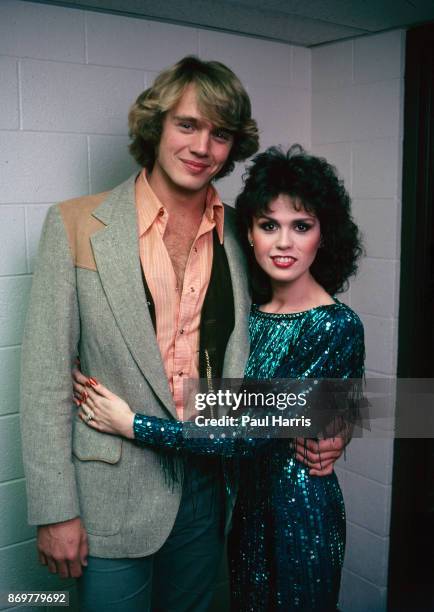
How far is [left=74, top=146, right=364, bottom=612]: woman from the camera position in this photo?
1692 mm

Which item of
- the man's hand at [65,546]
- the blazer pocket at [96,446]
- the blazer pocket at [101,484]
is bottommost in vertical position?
the man's hand at [65,546]

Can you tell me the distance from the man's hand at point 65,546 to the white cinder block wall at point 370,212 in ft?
4.49

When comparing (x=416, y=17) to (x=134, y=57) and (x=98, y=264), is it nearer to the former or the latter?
(x=134, y=57)

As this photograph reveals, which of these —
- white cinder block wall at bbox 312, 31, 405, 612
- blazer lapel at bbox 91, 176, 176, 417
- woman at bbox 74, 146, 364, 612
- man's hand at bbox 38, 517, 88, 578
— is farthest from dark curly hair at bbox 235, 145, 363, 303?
man's hand at bbox 38, 517, 88, 578

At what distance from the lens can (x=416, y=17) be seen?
7.18 ft

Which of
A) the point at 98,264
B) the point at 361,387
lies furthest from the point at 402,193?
the point at 98,264

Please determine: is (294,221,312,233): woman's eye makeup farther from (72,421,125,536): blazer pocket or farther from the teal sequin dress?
(72,421,125,536): blazer pocket

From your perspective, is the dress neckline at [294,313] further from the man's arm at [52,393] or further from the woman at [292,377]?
the man's arm at [52,393]

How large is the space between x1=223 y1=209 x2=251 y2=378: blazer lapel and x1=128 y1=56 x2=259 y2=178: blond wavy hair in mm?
328

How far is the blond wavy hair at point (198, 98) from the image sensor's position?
178 cm

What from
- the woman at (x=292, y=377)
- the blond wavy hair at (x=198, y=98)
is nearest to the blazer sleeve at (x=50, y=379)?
the woman at (x=292, y=377)

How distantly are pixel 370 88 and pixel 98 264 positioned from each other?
1460mm

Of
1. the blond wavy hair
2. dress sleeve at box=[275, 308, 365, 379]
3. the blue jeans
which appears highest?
the blond wavy hair

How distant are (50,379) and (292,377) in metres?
0.64
